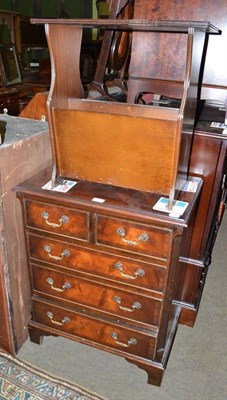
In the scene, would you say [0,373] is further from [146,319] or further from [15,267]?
[146,319]

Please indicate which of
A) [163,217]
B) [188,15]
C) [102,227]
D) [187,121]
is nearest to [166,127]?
[187,121]

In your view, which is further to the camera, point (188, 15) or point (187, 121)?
point (188, 15)

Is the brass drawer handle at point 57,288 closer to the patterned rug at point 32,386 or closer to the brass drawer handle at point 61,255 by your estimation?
the brass drawer handle at point 61,255

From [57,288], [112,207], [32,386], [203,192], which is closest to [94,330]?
[57,288]

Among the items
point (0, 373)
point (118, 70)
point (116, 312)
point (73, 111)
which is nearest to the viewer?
point (73, 111)

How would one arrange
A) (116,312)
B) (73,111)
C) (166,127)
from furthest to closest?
(116,312), (73,111), (166,127)

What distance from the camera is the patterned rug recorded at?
1.66 m

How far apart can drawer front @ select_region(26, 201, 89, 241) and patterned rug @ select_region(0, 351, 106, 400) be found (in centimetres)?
82

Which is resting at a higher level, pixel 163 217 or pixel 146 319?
pixel 163 217

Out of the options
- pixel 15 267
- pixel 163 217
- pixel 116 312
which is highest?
pixel 163 217

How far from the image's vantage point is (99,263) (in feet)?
5.02

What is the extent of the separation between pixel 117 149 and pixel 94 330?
3.13 ft

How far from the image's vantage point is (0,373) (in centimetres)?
177

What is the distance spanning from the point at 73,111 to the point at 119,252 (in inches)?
24.8
